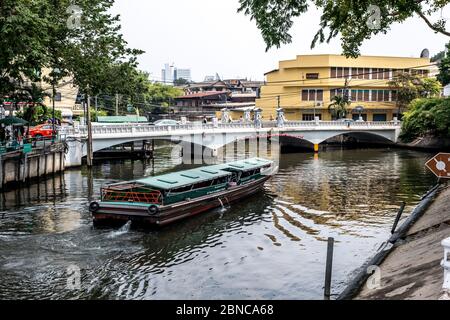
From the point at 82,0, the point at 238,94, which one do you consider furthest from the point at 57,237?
the point at 238,94

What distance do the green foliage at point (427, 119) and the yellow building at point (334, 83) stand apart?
12966 millimetres

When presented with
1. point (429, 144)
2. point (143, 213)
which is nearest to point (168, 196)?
point (143, 213)

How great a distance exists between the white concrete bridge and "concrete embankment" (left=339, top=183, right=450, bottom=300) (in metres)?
31.3

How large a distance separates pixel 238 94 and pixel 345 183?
244 feet

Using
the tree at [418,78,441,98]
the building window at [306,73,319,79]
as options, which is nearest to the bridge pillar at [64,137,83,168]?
the building window at [306,73,319,79]

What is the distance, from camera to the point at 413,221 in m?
23.6

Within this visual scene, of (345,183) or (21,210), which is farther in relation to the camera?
(345,183)

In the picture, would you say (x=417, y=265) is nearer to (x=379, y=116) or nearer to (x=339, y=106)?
(x=339, y=106)

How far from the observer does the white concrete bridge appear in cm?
4728

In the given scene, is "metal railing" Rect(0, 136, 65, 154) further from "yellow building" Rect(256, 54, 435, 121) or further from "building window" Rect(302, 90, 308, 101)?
"building window" Rect(302, 90, 308, 101)

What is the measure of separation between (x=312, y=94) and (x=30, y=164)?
177ft

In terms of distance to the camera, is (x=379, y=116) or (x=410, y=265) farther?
(x=379, y=116)

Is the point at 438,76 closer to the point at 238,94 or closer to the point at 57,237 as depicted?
the point at 238,94

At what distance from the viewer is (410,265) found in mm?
15328
